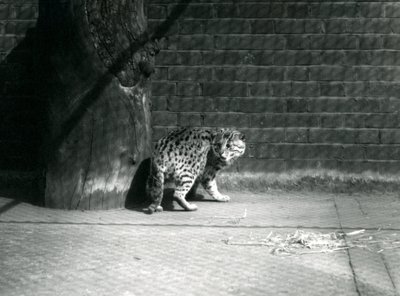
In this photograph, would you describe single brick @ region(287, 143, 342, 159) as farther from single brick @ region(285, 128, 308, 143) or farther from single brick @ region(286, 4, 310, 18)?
single brick @ region(286, 4, 310, 18)

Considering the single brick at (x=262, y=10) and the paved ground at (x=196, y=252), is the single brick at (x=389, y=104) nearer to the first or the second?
the paved ground at (x=196, y=252)

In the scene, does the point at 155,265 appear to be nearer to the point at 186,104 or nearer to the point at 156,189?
the point at 156,189

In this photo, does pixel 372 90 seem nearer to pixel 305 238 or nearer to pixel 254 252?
pixel 305 238

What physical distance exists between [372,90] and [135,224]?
3.32 meters

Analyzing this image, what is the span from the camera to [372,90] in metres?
8.23

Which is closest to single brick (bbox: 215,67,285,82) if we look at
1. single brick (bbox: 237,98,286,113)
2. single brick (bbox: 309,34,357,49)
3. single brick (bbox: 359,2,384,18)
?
single brick (bbox: 237,98,286,113)

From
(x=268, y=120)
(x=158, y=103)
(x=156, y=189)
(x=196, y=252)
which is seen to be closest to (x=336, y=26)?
(x=268, y=120)

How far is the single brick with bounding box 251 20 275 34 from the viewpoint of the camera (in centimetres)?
825

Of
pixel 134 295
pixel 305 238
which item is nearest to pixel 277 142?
pixel 305 238

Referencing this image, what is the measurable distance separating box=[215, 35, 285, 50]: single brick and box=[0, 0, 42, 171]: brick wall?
2315 millimetres

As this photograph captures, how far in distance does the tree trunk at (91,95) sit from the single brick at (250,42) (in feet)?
3.56

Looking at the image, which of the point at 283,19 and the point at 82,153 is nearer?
the point at 82,153

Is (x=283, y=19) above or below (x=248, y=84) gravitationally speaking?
above

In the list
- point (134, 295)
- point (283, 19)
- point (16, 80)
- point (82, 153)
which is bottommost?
point (134, 295)
